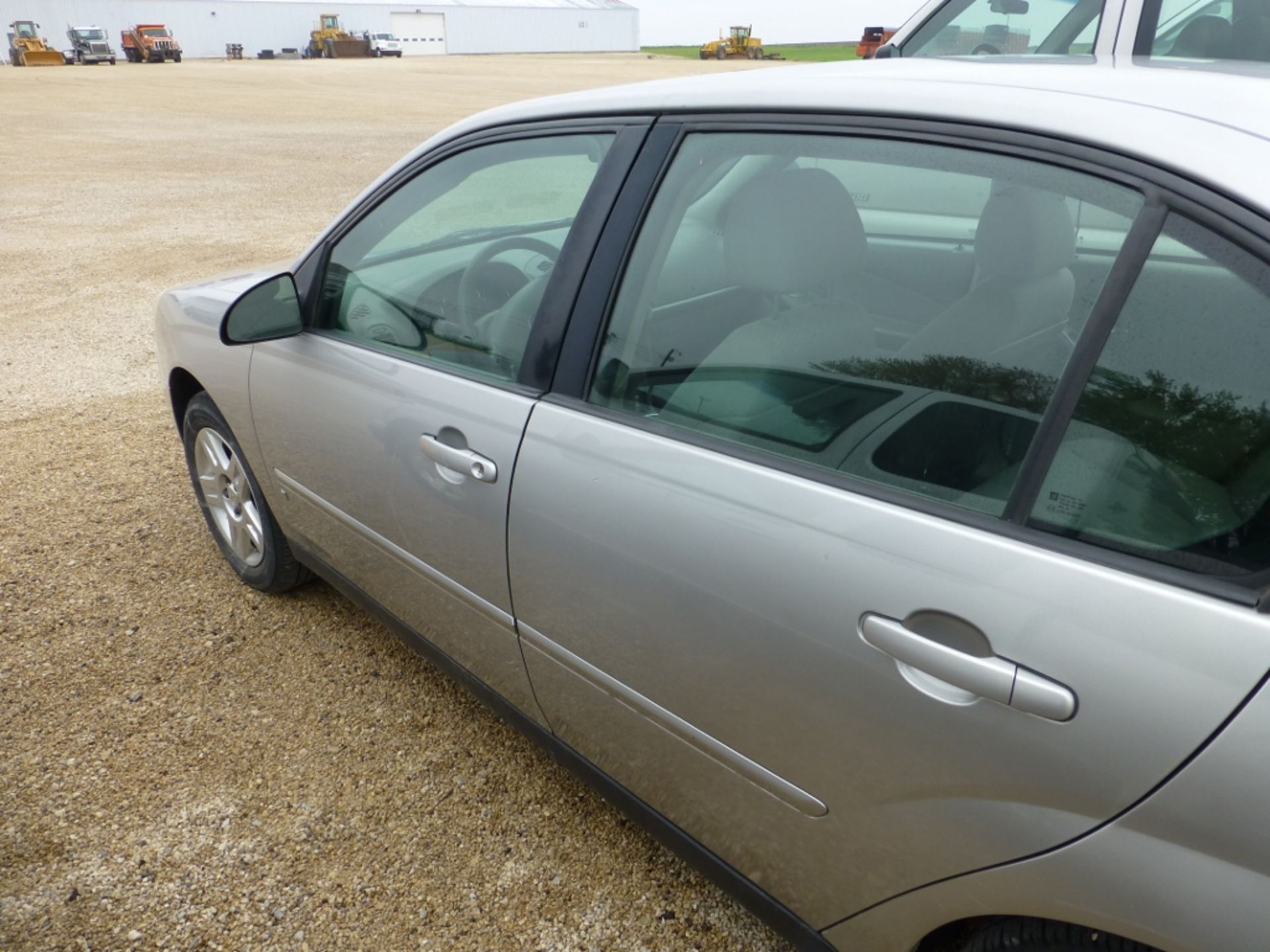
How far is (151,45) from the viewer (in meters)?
47.9

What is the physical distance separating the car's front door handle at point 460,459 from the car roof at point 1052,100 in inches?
28.1

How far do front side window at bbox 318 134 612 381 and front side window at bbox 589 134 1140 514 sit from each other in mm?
281

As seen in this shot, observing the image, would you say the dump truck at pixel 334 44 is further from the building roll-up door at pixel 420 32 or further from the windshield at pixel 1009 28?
the windshield at pixel 1009 28

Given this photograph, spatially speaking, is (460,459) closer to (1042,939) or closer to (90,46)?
(1042,939)

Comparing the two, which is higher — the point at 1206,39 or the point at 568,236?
the point at 1206,39

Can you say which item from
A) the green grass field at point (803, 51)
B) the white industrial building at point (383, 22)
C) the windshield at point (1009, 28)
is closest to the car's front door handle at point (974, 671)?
the windshield at point (1009, 28)

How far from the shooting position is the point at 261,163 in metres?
13.8

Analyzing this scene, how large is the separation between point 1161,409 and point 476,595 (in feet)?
4.41

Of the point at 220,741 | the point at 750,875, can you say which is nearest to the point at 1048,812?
the point at 750,875

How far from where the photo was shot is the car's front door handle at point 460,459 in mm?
1784

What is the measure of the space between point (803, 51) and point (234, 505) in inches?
2894

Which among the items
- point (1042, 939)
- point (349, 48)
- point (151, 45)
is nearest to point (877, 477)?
point (1042, 939)

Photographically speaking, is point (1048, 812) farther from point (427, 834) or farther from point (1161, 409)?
point (427, 834)

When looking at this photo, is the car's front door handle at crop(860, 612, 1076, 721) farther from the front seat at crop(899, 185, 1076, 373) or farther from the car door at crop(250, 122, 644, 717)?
the car door at crop(250, 122, 644, 717)
